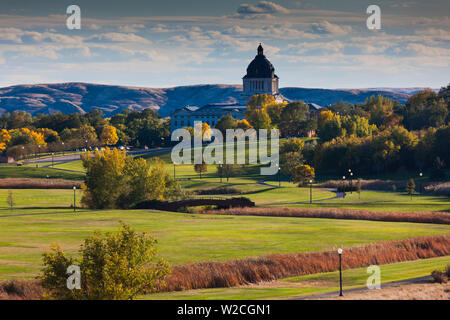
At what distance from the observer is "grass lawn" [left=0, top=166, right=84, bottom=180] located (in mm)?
129125

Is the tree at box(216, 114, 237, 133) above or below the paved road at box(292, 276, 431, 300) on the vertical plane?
above

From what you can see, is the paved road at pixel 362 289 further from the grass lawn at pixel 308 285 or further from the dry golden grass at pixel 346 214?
the dry golden grass at pixel 346 214

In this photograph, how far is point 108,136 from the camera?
194750 mm

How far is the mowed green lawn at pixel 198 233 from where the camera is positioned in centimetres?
4903

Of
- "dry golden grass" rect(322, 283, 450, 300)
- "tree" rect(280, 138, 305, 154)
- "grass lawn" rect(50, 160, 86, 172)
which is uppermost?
"tree" rect(280, 138, 305, 154)

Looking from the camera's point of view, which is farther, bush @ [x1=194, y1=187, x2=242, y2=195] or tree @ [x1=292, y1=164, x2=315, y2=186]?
tree @ [x1=292, y1=164, x2=315, y2=186]

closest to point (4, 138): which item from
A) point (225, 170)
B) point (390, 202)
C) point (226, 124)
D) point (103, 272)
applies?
point (226, 124)

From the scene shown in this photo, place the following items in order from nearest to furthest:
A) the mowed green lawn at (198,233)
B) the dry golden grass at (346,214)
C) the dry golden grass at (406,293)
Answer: the dry golden grass at (406,293) → the mowed green lawn at (198,233) → the dry golden grass at (346,214)

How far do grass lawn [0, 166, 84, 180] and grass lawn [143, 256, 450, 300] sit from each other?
89708mm

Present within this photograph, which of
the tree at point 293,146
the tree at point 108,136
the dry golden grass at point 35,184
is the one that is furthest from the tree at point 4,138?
the tree at point 293,146

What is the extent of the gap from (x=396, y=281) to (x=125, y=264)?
15.6 meters

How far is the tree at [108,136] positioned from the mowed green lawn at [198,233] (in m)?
118

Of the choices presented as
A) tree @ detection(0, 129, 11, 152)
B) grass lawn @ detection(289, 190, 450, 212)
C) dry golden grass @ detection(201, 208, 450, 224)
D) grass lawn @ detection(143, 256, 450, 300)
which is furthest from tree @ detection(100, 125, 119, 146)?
grass lawn @ detection(143, 256, 450, 300)

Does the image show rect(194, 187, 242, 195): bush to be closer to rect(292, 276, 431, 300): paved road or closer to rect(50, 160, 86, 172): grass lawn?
rect(50, 160, 86, 172): grass lawn
